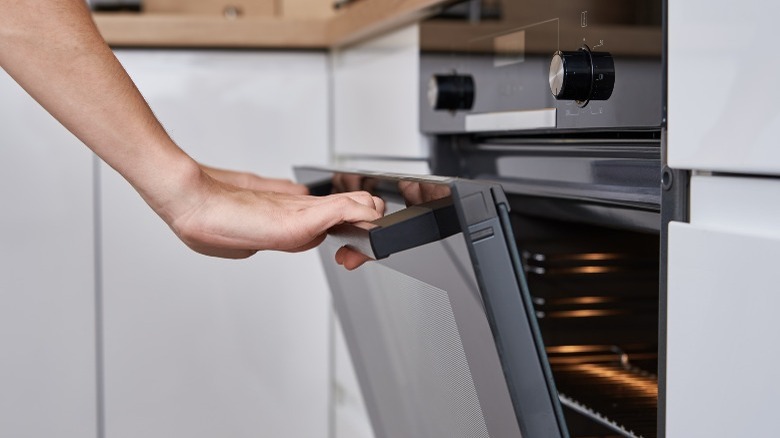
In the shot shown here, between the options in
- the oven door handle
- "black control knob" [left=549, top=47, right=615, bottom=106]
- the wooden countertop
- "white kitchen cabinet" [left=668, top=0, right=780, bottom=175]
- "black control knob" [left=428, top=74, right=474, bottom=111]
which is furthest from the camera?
the wooden countertop

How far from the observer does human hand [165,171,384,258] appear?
713mm

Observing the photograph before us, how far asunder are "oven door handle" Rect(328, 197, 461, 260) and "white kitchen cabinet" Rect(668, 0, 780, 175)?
0.14 metres

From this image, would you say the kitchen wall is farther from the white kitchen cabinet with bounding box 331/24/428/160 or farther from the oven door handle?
the oven door handle

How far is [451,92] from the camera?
3.58ft

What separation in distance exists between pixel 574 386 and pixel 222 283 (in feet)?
2.62

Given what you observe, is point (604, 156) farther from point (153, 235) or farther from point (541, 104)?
point (153, 235)

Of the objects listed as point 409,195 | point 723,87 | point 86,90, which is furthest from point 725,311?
point 86,90

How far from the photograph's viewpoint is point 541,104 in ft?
2.84

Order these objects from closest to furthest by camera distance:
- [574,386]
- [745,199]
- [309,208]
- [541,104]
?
1. [745,199]
2. [309,208]
3. [541,104]
4. [574,386]

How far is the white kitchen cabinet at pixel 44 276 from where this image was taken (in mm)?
1605

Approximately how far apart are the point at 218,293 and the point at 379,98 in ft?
1.52

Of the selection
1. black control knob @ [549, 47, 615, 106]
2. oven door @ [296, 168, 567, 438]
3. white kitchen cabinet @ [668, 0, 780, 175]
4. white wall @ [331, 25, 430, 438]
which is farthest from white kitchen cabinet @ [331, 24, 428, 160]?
white kitchen cabinet @ [668, 0, 780, 175]

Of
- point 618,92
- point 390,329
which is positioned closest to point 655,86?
point 618,92

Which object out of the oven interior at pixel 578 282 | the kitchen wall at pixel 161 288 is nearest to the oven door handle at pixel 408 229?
the oven interior at pixel 578 282
